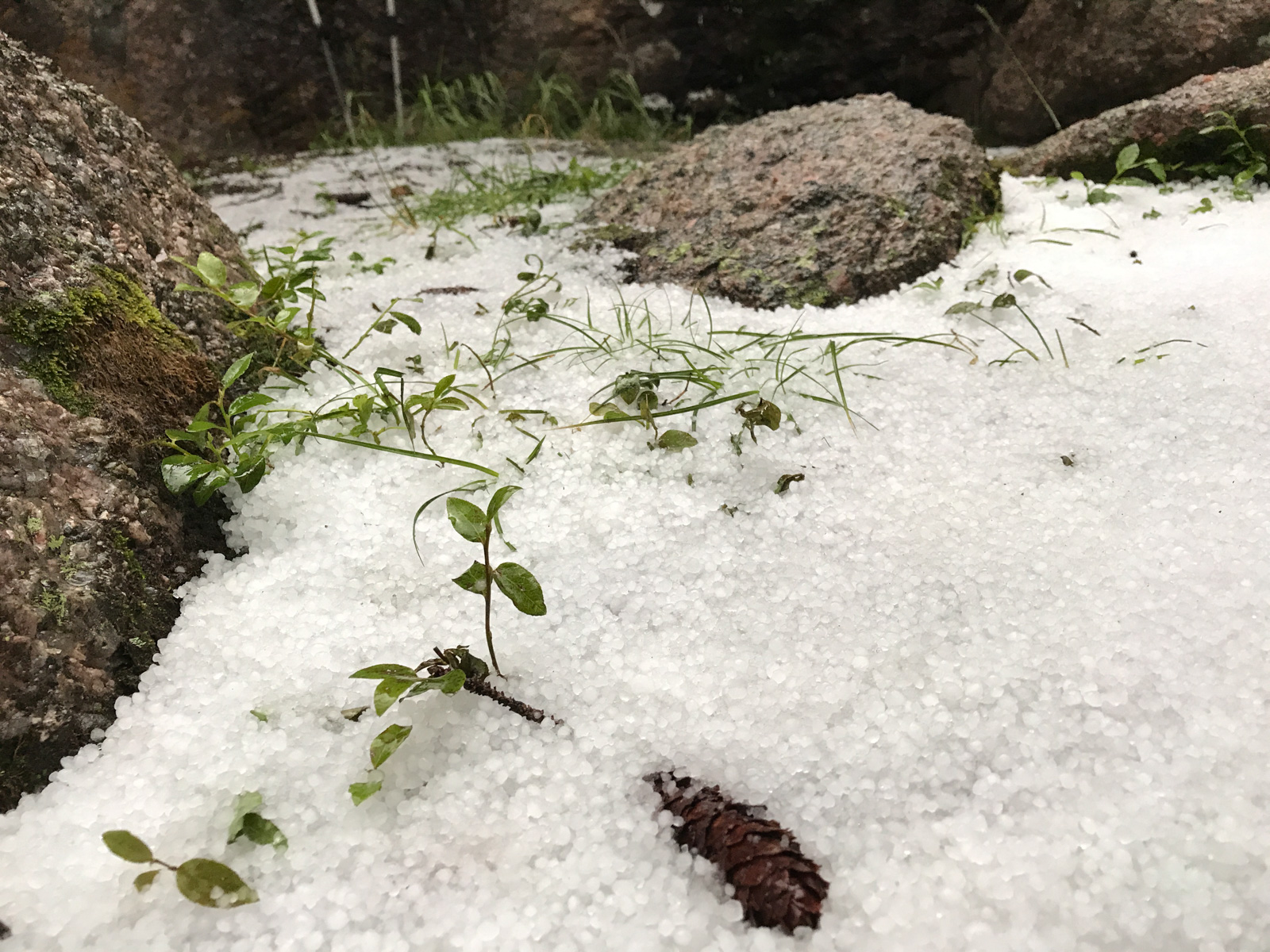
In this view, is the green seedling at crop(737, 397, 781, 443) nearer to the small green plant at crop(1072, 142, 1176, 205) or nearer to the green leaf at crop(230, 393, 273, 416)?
the green leaf at crop(230, 393, 273, 416)

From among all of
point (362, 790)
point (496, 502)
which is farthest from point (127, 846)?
point (496, 502)

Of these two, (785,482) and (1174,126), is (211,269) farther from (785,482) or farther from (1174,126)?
(1174,126)

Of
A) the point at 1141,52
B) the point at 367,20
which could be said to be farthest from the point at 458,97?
the point at 1141,52

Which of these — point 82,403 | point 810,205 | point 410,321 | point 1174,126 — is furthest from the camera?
point 1174,126

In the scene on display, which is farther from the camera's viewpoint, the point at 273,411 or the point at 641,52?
the point at 641,52

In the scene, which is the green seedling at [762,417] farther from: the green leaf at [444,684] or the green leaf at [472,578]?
the green leaf at [444,684]

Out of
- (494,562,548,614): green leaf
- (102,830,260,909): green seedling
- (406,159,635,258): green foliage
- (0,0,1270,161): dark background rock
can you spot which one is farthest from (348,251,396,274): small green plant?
(0,0,1270,161): dark background rock
